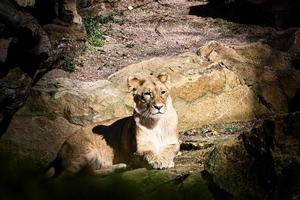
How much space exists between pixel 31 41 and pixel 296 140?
20.5 feet

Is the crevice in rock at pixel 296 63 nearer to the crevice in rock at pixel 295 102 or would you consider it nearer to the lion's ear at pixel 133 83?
the crevice in rock at pixel 295 102

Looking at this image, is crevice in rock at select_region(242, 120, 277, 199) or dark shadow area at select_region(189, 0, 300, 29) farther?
dark shadow area at select_region(189, 0, 300, 29)

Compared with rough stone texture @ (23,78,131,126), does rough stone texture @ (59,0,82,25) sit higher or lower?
higher

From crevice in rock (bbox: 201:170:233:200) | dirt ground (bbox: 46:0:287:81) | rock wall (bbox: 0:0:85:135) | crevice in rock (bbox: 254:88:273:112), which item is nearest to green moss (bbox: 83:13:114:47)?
dirt ground (bbox: 46:0:287:81)

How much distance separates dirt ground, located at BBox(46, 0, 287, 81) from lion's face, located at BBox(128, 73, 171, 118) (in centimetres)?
303

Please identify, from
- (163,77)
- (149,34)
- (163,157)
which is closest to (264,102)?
(163,77)

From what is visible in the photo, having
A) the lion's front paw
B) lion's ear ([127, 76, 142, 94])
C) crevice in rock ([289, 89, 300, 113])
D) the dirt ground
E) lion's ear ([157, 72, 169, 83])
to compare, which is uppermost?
the dirt ground

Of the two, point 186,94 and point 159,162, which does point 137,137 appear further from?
point 186,94

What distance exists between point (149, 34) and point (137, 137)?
5.90m

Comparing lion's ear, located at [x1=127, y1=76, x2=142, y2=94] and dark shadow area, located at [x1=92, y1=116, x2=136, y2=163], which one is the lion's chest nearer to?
dark shadow area, located at [x1=92, y1=116, x2=136, y2=163]

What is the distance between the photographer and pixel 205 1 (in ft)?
53.2

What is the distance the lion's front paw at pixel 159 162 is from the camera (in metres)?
7.13

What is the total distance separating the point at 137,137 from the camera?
813 centimetres

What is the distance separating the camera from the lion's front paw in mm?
7135
